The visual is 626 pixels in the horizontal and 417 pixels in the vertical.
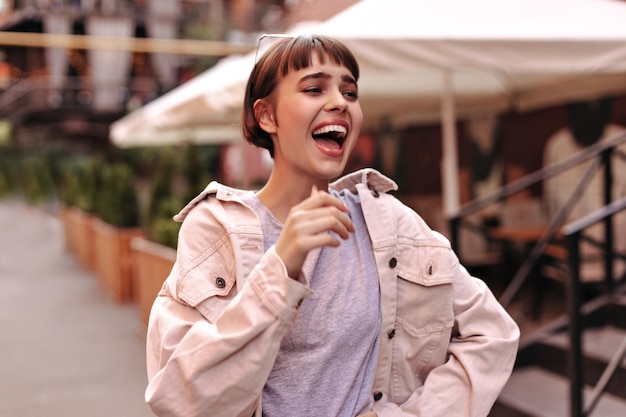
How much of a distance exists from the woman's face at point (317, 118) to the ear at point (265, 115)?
3 cm

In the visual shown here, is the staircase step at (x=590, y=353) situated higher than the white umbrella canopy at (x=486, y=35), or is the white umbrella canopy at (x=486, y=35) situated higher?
the white umbrella canopy at (x=486, y=35)

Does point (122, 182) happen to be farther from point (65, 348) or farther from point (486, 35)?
point (486, 35)

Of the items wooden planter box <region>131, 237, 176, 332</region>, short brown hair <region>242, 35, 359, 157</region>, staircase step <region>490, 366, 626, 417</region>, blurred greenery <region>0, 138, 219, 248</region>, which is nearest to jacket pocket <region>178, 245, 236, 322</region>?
short brown hair <region>242, 35, 359, 157</region>

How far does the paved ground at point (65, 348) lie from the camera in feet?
17.5

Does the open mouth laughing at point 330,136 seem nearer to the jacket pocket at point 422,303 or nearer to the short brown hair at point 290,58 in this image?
the short brown hair at point 290,58

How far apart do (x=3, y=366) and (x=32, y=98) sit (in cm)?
2614

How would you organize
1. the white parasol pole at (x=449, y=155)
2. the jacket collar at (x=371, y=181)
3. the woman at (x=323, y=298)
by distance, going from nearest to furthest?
the woman at (x=323, y=298)
the jacket collar at (x=371, y=181)
the white parasol pole at (x=449, y=155)

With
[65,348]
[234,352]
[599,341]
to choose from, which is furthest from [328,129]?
[65,348]

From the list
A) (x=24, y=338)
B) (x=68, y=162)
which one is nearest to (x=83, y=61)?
(x=68, y=162)

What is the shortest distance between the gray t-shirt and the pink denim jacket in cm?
3

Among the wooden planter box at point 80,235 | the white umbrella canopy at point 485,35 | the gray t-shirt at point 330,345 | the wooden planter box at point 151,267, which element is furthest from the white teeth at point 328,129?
the wooden planter box at point 80,235

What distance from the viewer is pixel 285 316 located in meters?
1.34

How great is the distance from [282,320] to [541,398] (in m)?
4.01

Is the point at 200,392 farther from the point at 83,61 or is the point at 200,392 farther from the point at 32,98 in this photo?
the point at 83,61
